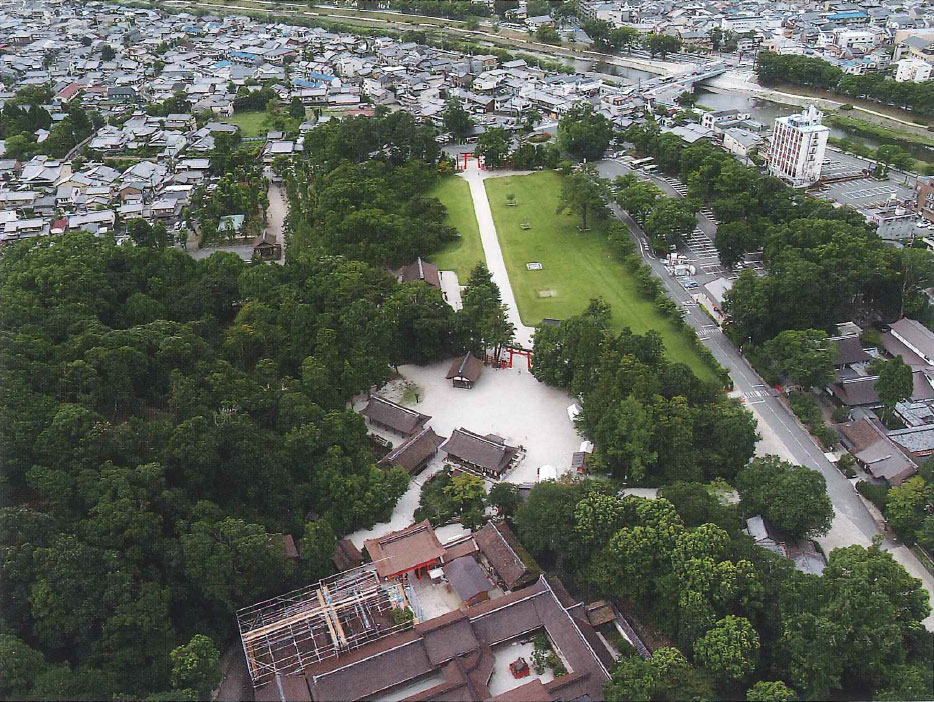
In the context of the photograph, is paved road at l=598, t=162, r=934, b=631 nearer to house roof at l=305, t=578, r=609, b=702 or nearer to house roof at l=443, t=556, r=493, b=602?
house roof at l=305, t=578, r=609, b=702

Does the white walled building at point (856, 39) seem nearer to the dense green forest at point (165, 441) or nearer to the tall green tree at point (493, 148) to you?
the tall green tree at point (493, 148)

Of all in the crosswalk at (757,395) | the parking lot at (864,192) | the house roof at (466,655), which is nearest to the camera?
the house roof at (466,655)

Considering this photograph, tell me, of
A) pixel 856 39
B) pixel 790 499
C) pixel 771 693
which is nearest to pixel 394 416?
pixel 790 499

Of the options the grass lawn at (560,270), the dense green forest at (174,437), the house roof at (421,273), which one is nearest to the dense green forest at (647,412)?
the grass lawn at (560,270)

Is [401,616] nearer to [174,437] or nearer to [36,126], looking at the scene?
[174,437]

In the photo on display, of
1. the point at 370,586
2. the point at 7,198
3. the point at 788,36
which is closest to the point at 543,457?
the point at 370,586

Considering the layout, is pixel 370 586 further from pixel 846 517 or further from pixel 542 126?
pixel 542 126
